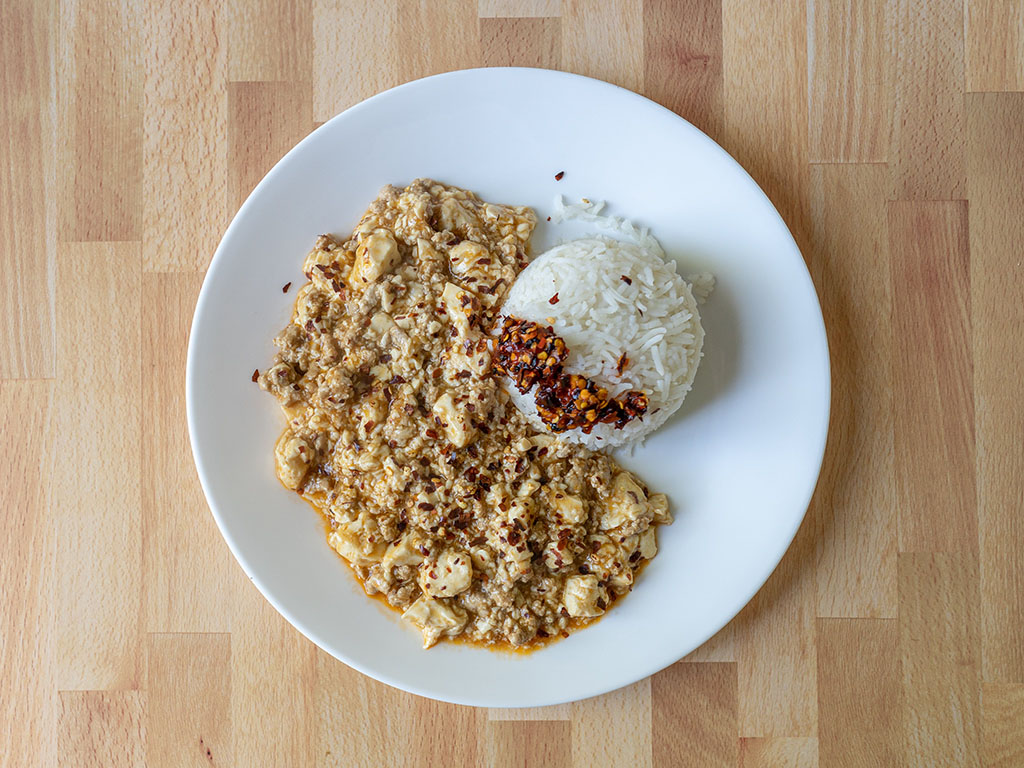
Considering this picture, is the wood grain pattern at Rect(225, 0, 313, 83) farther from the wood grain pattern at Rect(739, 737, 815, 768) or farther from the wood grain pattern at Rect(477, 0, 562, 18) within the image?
the wood grain pattern at Rect(739, 737, 815, 768)

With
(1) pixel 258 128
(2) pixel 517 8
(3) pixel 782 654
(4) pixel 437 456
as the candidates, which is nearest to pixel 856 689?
(3) pixel 782 654

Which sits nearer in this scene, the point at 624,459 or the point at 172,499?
the point at 624,459

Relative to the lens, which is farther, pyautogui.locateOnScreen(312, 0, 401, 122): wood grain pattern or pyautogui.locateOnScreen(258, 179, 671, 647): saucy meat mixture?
pyautogui.locateOnScreen(312, 0, 401, 122): wood grain pattern

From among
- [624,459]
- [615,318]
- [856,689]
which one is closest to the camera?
[615,318]

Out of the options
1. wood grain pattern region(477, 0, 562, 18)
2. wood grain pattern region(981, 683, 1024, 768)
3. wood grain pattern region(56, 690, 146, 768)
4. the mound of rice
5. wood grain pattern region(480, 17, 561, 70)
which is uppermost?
wood grain pattern region(477, 0, 562, 18)

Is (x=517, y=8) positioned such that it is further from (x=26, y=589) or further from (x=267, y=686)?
(x=26, y=589)

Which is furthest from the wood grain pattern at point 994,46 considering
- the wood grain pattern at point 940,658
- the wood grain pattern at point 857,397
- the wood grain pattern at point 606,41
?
the wood grain pattern at point 940,658

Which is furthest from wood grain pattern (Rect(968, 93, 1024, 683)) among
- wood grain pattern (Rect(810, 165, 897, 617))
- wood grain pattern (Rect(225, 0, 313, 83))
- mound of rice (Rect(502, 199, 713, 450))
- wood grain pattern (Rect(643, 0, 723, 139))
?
wood grain pattern (Rect(225, 0, 313, 83))
